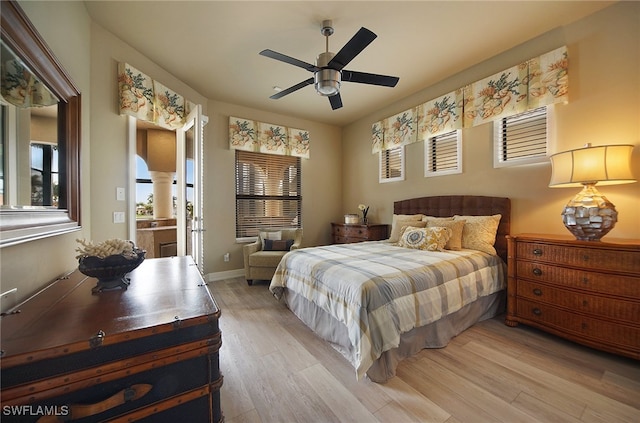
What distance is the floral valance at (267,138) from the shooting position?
415 cm

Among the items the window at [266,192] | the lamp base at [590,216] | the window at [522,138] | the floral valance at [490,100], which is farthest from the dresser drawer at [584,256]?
the window at [266,192]

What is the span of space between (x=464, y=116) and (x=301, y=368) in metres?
3.35

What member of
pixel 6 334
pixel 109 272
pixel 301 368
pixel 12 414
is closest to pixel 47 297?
pixel 109 272

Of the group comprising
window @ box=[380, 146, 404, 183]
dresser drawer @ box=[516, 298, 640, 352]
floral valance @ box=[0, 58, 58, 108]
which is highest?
window @ box=[380, 146, 404, 183]

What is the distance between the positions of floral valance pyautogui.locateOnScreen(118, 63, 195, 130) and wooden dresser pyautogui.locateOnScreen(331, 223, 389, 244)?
9.83 ft

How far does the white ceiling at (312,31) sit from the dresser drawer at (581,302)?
246 centimetres

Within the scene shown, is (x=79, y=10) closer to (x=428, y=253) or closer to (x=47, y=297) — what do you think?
(x=47, y=297)

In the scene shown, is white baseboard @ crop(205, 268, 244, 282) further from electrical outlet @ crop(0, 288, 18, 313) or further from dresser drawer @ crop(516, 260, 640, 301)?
dresser drawer @ crop(516, 260, 640, 301)

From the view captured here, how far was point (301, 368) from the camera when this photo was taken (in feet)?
6.05

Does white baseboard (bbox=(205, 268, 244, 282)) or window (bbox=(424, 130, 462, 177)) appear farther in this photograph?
white baseboard (bbox=(205, 268, 244, 282))

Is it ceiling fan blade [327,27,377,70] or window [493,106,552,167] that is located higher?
ceiling fan blade [327,27,377,70]

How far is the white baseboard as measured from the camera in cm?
399

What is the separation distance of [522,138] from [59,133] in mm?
3988

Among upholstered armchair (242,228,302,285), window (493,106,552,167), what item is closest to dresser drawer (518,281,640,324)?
window (493,106,552,167)
